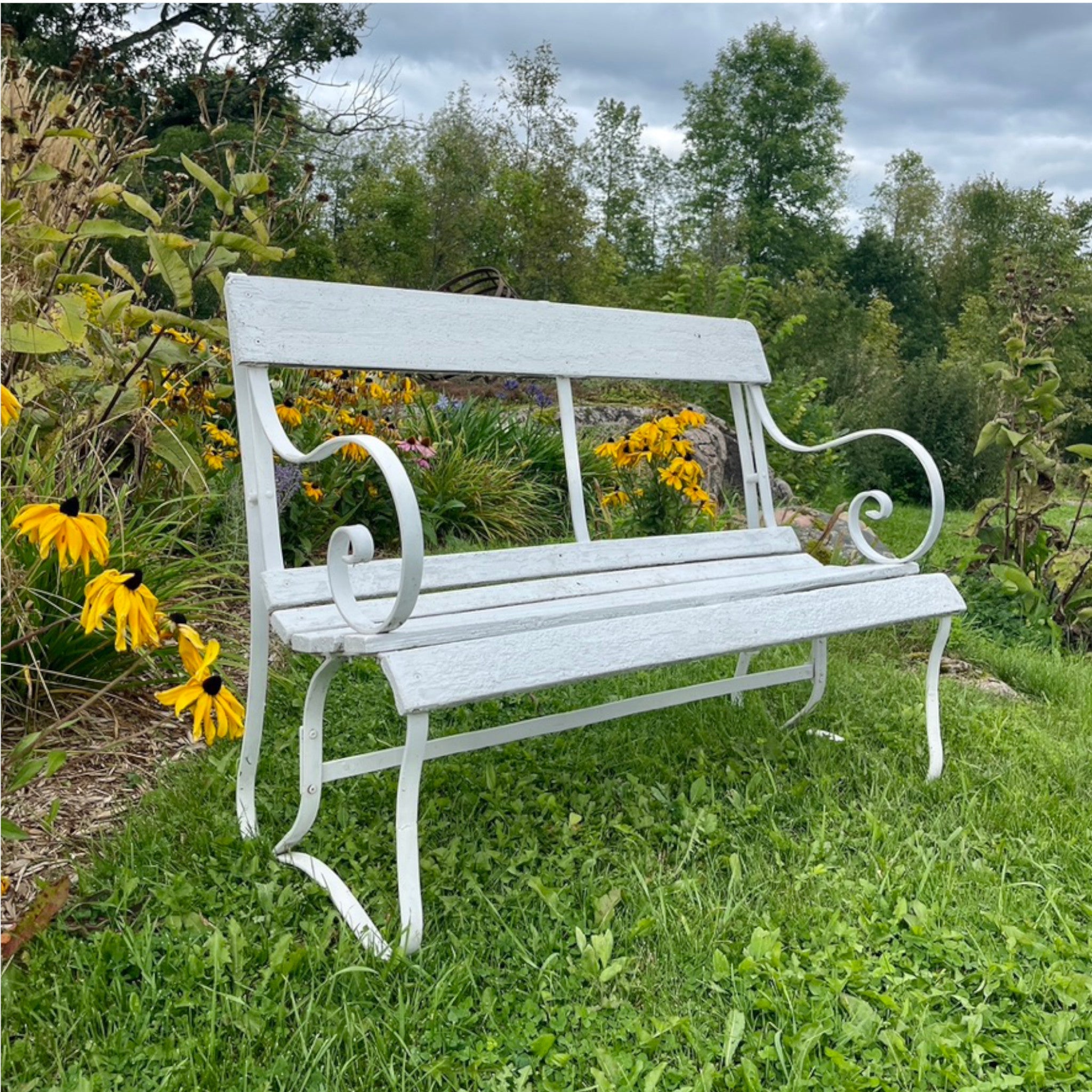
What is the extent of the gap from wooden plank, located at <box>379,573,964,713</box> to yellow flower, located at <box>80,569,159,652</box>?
339 mm

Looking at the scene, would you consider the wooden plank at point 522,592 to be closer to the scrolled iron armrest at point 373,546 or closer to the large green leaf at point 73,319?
the scrolled iron armrest at point 373,546

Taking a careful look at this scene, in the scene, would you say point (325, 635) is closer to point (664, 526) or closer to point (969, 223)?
point (664, 526)

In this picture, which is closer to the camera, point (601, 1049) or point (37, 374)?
point (601, 1049)

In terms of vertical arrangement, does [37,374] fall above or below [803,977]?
above

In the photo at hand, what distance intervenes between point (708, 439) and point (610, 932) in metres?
4.32

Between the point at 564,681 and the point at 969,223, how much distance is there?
101 ft

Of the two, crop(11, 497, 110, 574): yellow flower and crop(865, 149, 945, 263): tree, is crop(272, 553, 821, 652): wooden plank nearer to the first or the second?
crop(11, 497, 110, 574): yellow flower

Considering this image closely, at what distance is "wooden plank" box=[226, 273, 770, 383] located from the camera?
1897mm

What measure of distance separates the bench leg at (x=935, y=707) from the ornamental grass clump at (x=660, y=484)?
1.14m

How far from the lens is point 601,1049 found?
52.4 inches

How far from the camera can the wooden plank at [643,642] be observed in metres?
1.40

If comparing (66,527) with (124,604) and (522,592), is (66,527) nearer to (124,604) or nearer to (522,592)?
(124,604)

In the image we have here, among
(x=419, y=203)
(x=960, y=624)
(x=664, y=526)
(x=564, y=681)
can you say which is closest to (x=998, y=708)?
(x=960, y=624)

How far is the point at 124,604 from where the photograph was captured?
1301 millimetres
